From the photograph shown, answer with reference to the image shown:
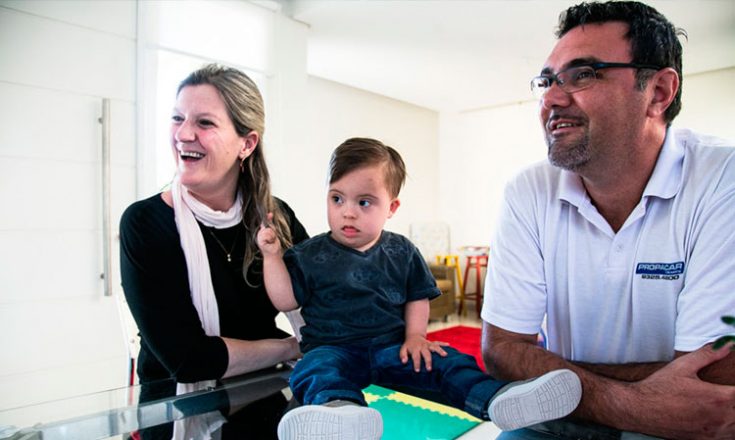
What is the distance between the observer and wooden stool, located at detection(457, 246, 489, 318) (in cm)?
718

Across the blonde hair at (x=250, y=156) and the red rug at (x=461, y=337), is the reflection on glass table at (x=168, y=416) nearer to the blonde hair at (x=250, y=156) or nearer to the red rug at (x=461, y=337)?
the blonde hair at (x=250, y=156)

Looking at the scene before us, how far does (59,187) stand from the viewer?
3.00 metres

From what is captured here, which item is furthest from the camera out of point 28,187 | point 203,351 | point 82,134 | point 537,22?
point 537,22

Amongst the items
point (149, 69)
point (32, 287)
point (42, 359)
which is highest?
point (149, 69)

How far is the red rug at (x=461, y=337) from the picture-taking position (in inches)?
210

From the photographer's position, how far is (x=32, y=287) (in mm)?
2889

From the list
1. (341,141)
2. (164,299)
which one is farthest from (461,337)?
(164,299)

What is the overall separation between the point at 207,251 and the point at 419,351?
2.27 feet

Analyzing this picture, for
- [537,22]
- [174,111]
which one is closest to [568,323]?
[174,111]

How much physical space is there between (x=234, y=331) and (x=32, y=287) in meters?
2.09

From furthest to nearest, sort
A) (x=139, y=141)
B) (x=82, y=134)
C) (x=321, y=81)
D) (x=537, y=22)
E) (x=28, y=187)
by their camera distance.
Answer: (x=321, y=81), (x=537, y=22), (x=139, y=141), (x=82, y=134), (x=28, y=187)

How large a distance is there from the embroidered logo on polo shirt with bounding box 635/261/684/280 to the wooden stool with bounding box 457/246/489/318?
5969 mm

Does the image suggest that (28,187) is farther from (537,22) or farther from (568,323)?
(537,22)

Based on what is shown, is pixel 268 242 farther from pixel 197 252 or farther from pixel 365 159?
pixel 365 159
